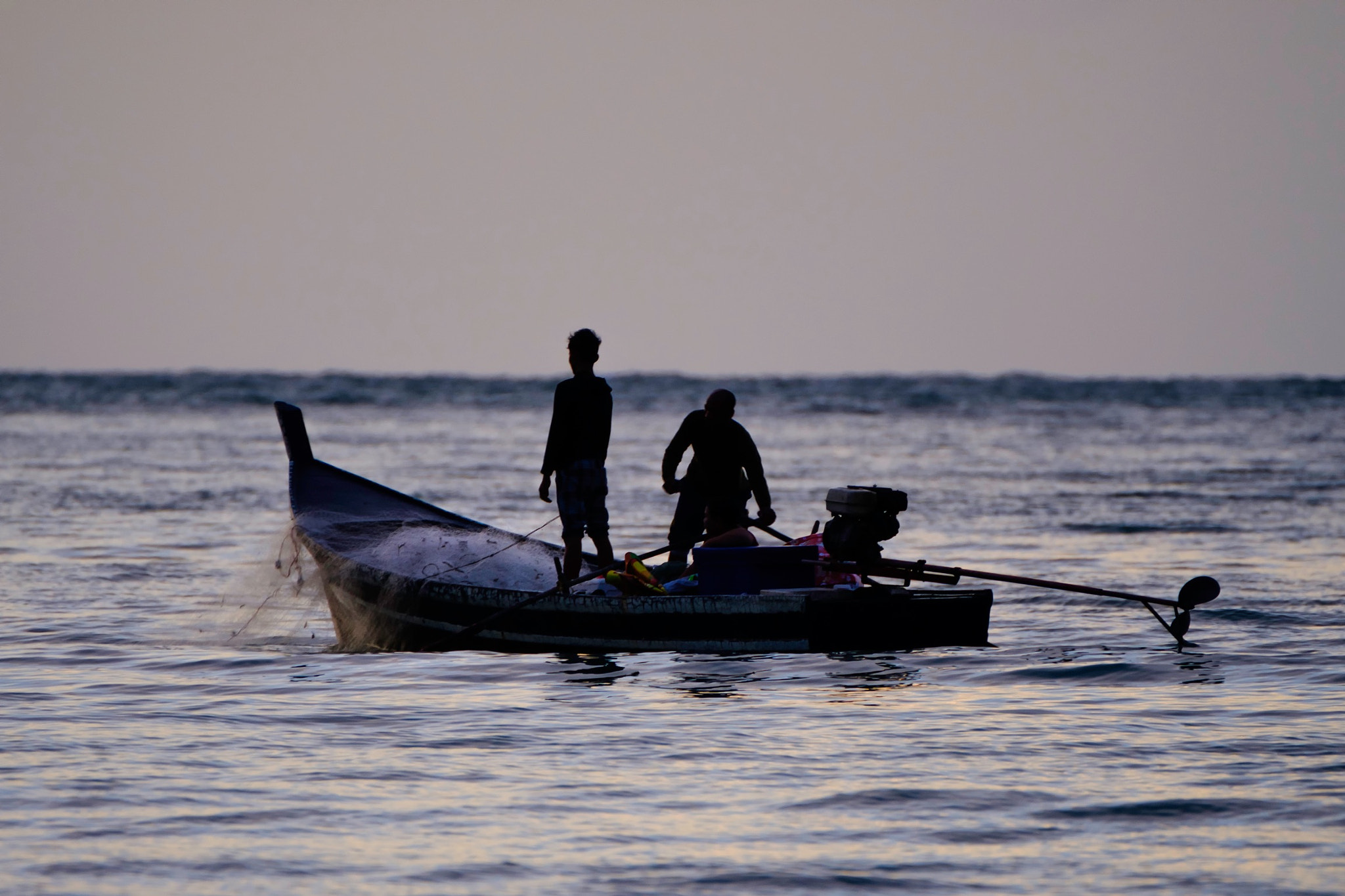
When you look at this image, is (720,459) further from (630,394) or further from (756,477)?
(630,394)

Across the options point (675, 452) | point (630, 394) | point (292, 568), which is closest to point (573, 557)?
point (675, 452)

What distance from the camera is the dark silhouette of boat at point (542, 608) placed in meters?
10.3

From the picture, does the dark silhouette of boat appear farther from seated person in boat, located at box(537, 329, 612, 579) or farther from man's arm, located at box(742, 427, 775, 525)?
man's arm, located at box(742, 427, 775, 525)

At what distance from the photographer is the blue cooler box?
1058 centimetres

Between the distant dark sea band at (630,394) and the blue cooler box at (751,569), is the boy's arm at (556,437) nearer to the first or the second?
the blue cooler box at (751,569)

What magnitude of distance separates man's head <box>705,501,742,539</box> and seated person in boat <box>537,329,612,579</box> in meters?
0.81

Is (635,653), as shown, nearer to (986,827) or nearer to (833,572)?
(833,572)

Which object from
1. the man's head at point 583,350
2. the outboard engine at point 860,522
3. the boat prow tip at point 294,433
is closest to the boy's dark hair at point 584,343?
the man's head at point 583,350

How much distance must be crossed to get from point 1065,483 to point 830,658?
20147mm

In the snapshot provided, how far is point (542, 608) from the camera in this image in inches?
426

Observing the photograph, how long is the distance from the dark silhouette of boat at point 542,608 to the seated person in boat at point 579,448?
0.59 metres

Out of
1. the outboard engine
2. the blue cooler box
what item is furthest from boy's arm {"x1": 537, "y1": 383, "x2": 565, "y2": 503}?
the outboard engine

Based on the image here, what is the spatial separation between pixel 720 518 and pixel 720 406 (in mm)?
839

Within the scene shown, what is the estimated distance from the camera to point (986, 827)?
666cm
